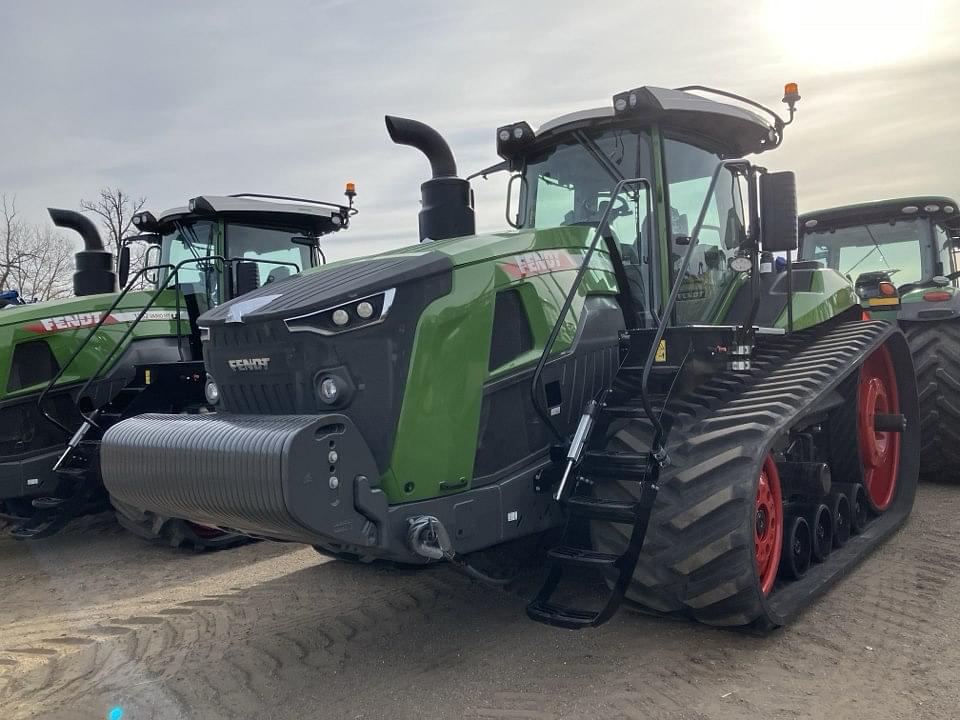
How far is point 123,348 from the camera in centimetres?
735

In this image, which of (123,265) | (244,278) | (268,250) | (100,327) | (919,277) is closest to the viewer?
(100,327)

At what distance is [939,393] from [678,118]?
3.70m

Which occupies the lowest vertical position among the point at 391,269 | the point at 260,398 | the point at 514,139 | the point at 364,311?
the point at 260,398

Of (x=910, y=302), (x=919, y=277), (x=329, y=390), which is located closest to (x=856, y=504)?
(x=910, y=302)

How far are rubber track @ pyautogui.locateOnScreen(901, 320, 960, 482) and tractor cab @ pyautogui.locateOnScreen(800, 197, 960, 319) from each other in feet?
3.04

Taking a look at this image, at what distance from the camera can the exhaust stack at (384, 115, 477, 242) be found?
16.0 feet

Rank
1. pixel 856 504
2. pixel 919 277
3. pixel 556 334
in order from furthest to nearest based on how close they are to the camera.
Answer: pixel 919 277 → pixel 856 504 → pixel 556 334

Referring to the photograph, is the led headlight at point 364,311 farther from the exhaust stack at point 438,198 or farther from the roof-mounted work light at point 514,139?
the roof-mounted work light at point 514,139

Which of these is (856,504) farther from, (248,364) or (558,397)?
(248,364)

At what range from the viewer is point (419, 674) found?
12.5 ft

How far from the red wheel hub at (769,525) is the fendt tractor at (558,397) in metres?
0.02

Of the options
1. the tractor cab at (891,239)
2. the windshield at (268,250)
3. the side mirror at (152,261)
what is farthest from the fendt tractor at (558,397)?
the side mirror at (152,261)

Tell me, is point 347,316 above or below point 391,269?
below

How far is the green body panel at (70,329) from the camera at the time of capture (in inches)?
271
